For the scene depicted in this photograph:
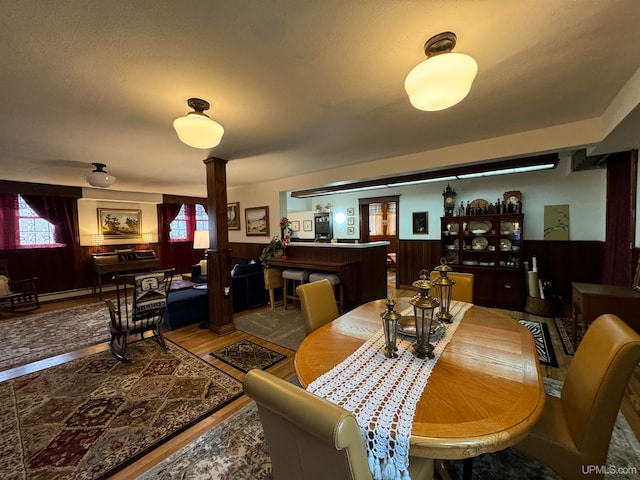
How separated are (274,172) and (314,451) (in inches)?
166

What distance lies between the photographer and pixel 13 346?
3244mm

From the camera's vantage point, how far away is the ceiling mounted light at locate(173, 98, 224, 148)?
1822 millimetres

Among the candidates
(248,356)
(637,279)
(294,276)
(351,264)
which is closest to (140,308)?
(248,356)

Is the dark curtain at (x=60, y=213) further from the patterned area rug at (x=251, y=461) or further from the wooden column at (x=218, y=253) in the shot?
the patterned area rug at (x=251, y=461)

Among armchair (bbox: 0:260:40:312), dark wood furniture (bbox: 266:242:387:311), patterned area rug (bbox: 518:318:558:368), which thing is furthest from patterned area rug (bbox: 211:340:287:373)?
armchair (bbox: 0:260:40:312)

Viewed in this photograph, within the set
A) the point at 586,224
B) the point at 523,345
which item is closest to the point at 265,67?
the point at 523,345

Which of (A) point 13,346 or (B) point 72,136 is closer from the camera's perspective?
(B) point 72,136

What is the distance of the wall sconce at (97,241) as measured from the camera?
6.09 meters

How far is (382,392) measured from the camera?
39.5 inches

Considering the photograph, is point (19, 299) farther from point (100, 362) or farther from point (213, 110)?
point (213, 110)

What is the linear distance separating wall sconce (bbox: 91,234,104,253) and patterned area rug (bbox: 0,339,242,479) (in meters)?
4.32

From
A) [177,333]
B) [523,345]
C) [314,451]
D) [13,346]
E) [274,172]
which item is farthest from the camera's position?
[274,172]

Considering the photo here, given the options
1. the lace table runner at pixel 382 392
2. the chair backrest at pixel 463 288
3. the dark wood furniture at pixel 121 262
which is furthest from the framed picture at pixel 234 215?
the lace table runner at pixel 382 392

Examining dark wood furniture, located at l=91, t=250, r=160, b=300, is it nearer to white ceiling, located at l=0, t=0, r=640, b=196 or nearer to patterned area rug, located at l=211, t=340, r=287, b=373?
white ceiling, located at l=0, t=0, r=640, b=196
